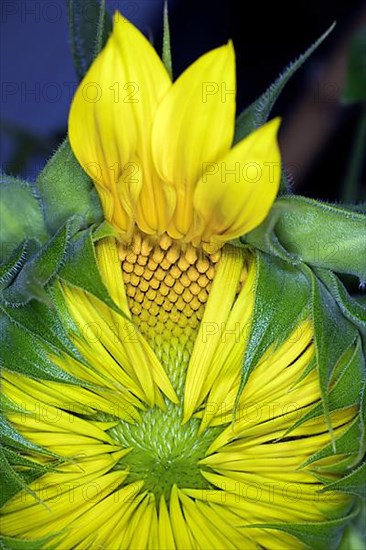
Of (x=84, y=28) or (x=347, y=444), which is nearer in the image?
(x=347, y=444)

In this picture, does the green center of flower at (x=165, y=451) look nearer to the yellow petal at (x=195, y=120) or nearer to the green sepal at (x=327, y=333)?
the green sepal at (x=327, y=333)

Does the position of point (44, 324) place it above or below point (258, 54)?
below

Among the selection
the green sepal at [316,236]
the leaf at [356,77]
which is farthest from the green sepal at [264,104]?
the leaf at [356,77]

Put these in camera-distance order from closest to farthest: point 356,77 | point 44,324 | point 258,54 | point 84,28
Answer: point 44,324 < point 84,28 < point 356,77 < point 258,54

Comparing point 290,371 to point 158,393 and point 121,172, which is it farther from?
point 121,172

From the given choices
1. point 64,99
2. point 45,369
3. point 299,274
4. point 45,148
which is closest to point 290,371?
point 299,274

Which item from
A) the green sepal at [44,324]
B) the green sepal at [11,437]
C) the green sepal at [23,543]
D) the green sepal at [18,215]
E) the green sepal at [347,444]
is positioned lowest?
the green sepal at [23,543]

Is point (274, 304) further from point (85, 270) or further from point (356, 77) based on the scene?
point (356, 77)

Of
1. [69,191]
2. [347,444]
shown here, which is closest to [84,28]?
[69,191]
